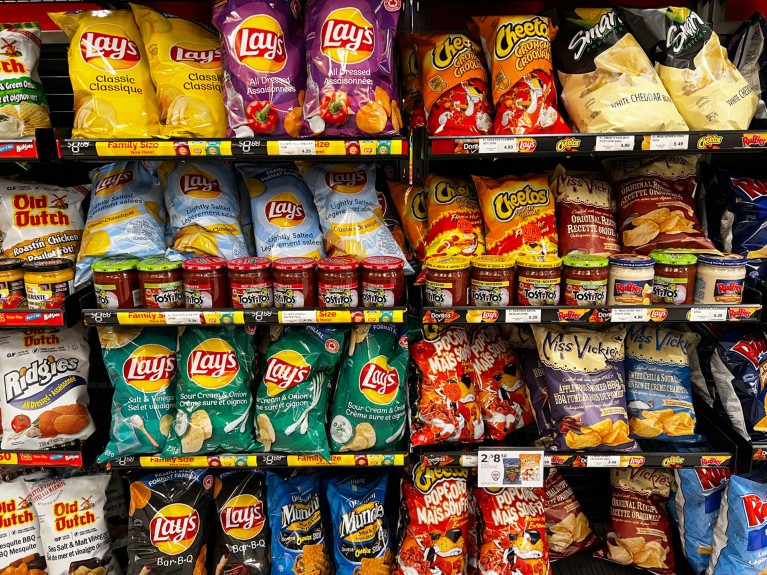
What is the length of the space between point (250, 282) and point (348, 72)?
28.8 inches

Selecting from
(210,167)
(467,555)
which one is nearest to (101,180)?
(210,167)

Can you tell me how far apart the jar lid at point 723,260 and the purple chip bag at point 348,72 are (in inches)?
44.1

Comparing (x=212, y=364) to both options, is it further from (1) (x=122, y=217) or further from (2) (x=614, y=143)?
(2) (x=614, y=143)

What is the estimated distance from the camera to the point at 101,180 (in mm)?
1923

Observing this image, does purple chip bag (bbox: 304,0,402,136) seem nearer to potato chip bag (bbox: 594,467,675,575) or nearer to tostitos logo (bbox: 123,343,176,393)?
tostitos logo (bbox: 123,343,176,393)

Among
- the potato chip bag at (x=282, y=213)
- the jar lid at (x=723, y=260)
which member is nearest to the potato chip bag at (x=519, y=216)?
the jar lid at (x=723, y=260)

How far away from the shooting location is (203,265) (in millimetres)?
1722

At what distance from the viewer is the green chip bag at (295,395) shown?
1.87 metres

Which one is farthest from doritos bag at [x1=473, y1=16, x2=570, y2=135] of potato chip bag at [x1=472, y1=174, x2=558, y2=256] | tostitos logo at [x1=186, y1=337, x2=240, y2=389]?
tostitos logo at [x1=186, y1=337, x2=240, y2=389]

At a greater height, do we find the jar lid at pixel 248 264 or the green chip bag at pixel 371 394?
the jar lid at pixel 248 264

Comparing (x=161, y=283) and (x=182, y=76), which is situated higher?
(x=182, y=76)

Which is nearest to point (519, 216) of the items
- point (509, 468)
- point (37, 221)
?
point (509, 468)

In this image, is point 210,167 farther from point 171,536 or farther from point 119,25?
point 171,536

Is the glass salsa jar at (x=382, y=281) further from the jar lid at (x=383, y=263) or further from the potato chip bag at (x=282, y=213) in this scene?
the potato chip bag at (x=282, y=213)
